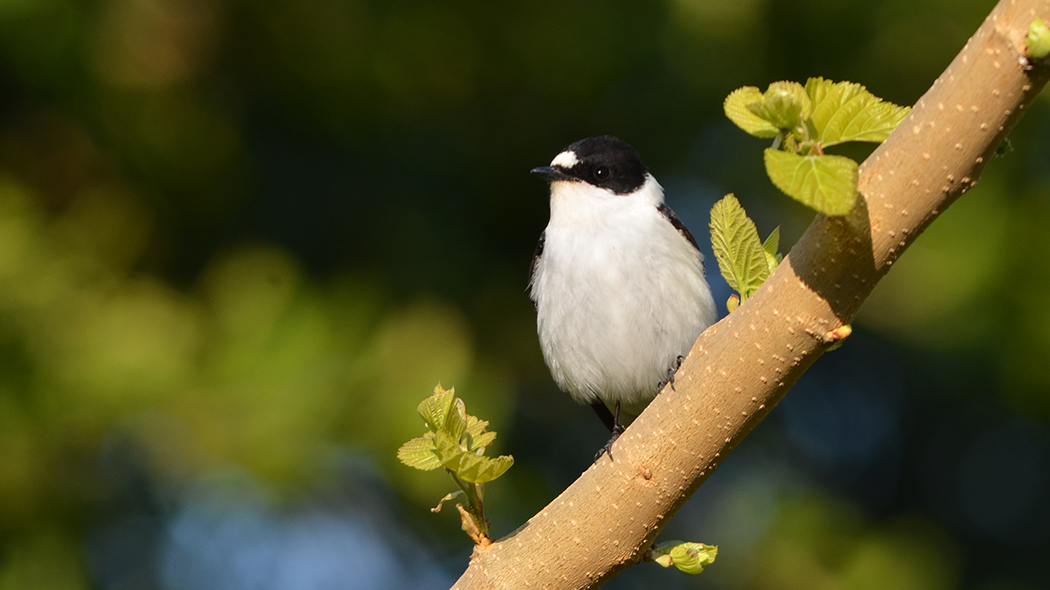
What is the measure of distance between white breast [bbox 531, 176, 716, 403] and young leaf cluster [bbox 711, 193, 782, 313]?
64.9 inches

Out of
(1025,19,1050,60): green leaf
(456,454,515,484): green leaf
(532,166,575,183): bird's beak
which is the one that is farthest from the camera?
(532,166,575,183): bird's beak

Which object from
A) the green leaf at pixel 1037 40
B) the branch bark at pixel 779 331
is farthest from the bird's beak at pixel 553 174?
the green leaf at pixel 1037 40

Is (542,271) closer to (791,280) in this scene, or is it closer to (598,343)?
(598,343)

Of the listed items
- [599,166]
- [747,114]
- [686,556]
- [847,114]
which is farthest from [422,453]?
[599,166]

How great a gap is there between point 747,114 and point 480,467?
776mm

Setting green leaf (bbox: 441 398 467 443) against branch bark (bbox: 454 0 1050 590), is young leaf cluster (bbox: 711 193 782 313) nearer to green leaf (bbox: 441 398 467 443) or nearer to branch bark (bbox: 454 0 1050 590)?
branch bark (bbox: 454 0 1050 590)

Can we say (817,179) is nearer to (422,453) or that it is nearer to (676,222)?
(422,453)

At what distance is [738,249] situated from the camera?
71.4 inches

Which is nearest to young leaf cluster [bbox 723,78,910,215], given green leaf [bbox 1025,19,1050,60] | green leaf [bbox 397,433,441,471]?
green leaf [bbox 1025,19,1050,60]

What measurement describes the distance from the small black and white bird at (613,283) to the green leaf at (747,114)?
196 cm

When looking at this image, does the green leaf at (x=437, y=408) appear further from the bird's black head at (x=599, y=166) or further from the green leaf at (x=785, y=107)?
the bird's black head at (x=599, y=166)

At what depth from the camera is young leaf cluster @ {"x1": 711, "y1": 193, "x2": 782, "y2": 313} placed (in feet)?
5.92

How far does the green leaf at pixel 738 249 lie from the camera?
180cm

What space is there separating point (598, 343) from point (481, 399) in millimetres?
1014
